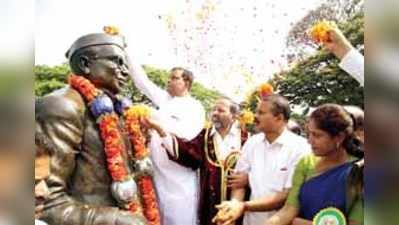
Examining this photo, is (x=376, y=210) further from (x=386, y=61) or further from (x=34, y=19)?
(x=34, y=19)

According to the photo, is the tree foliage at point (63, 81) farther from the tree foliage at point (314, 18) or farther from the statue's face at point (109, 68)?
the tree foliage at point (314, 18)

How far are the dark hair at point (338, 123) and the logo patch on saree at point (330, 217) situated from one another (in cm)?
27

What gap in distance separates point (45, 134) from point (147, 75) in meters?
0.53

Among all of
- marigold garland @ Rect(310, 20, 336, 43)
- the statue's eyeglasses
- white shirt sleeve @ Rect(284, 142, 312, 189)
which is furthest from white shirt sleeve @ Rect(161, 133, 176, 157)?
marigold garland @ Rect(310, 20, 336, 43)

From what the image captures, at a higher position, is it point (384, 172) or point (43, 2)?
point (43, 2)

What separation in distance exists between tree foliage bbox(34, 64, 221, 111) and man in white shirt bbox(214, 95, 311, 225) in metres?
0.24

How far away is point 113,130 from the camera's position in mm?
3176

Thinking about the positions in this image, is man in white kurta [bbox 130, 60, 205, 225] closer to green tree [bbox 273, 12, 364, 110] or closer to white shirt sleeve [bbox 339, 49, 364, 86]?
green tree [bbox 273, 12, 364, 110]

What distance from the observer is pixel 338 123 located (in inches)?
121

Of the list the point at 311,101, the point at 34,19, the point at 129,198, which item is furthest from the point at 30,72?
the point at 311,101

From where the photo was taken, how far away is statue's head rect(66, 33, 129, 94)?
3172 mm

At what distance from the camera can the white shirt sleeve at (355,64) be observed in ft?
9.98

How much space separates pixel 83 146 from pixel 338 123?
1150 mm

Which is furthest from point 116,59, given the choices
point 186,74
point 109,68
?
Result: point 186,74
